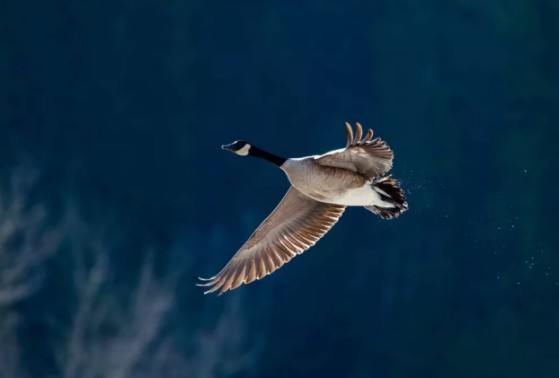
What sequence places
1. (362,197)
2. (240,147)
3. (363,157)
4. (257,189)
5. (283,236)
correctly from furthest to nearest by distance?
(257,189) → (283,236) → (240,147) → (362,197) → (363,157)

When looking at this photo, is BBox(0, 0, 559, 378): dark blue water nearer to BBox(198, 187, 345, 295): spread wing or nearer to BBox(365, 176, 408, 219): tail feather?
BBox(198, 187, 345, 295): spread wing

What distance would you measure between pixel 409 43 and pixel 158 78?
1818 millimetres

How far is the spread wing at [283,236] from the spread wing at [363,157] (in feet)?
1.72

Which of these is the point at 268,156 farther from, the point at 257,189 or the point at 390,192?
the point at 257,189

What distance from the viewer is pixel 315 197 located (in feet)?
18.0

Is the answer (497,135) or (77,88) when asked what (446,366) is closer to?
(497,135)

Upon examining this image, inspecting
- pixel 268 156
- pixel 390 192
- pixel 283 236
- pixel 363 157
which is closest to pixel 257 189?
pixel 283 236

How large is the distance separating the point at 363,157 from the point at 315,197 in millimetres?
353

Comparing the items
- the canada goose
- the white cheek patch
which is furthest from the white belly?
the white cheek patch

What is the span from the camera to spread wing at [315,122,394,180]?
16.5 feet

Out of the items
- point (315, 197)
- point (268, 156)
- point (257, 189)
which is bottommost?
point (257, 189)

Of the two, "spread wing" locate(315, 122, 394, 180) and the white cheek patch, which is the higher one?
"spread wing" locate(315, 122, 394, 180)

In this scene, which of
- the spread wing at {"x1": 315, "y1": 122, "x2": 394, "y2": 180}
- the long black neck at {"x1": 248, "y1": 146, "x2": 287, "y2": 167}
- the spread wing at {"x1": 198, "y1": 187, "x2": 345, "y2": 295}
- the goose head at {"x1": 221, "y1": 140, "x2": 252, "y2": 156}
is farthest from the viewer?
the spread wing at {"x1": 198, "y1": 187, "x2": 345, "y2": 295}

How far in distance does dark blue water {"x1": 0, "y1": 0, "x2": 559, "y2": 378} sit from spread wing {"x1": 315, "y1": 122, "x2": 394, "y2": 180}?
2684 mm
